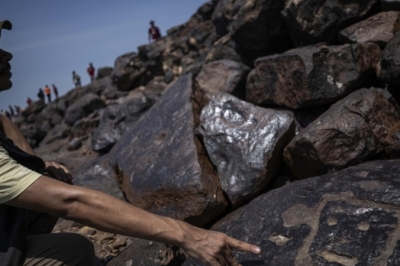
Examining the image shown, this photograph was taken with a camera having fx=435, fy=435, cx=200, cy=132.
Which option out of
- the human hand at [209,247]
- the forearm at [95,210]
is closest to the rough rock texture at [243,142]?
the human hand at [209,247]

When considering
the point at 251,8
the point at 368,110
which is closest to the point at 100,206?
the point at 368,110

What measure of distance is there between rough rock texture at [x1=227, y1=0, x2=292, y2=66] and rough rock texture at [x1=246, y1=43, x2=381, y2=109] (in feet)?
3.82

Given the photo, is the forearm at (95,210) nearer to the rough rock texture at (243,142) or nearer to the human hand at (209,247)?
the human hand at (209,247)

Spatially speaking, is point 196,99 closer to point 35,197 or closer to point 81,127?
point 35,197

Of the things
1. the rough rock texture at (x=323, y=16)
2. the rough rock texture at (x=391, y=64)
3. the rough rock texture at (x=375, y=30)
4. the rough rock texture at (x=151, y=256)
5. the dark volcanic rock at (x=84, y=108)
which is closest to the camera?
the rough rock texture at (x=151, y=256)

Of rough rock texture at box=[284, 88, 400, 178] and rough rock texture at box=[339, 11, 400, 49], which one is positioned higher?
rough rock texture at box=[339, 11, 400, 49]

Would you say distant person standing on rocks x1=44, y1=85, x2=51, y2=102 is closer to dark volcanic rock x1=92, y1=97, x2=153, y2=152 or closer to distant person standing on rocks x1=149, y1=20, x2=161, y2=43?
distant person standing on rocks x1=149, y1=20, x2=161, y2=43

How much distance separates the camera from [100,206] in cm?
188

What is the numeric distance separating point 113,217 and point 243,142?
66.7 inches

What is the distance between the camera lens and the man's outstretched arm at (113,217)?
1.82 metres

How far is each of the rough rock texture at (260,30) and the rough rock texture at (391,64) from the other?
1.78m

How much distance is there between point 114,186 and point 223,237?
2856 millimetres

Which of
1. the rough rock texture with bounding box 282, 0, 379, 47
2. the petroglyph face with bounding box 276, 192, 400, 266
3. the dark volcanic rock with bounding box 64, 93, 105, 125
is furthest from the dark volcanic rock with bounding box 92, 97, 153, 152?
the dark volcanic rock with bounding box 64, 93, 105, 125

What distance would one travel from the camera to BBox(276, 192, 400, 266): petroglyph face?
82.6 inches
